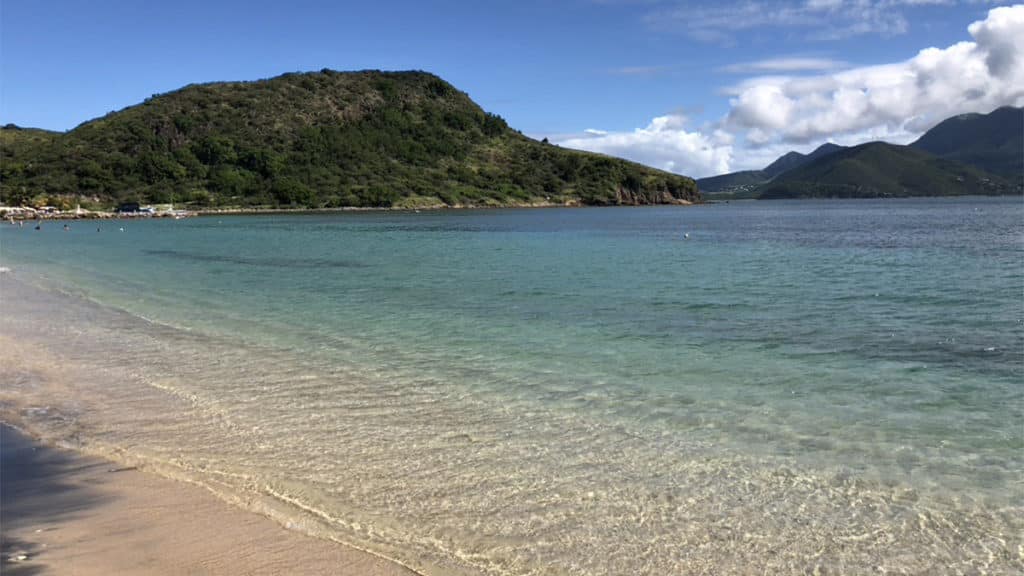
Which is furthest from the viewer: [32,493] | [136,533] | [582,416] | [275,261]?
[275,261]

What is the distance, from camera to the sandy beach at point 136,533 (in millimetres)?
5801

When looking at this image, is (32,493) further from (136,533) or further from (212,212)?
(212,212)

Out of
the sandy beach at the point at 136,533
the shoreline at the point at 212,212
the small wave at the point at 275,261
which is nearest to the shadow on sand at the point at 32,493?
the sandy beach at the point at 136,533

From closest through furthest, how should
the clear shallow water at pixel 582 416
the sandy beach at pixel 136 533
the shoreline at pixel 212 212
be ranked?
the sandy beach at pixel 136 533
the clear shallow water at pixel 582 416
the shoreline at pixel 212 212

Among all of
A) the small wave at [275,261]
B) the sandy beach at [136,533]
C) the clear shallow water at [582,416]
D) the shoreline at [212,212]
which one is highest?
the shoreline at [212,212]

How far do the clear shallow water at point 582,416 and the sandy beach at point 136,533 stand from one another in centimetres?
40

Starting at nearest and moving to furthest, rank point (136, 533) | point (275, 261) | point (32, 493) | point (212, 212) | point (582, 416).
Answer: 1. point (136, 533)
2. point (32, 493)
3. point (582, 416)
4. point (275, 261)
5. point (212, 212)

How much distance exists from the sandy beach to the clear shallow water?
1.30 feet

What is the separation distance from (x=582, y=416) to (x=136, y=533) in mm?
5965

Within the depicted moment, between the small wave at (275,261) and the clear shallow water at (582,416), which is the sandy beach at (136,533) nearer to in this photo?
the clear shallow water at (582,416)

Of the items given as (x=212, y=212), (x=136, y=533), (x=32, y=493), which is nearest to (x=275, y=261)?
(x=32, y=493)

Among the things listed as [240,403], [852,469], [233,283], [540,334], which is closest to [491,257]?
[233,283]

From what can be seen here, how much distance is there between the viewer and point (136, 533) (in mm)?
6414

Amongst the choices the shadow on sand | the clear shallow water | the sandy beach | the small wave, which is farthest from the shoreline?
the sandy beach
